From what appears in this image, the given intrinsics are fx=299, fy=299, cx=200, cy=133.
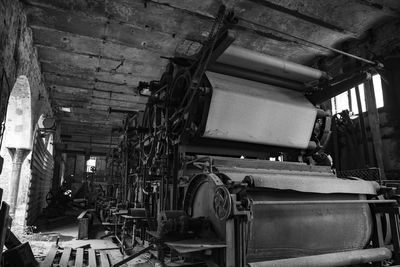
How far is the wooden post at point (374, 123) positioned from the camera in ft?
17.1

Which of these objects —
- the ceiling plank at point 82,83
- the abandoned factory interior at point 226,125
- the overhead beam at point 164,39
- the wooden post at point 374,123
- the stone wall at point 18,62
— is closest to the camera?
the abandoned factory interior at point 226,125

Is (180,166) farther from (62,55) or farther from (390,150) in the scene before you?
(62,55)

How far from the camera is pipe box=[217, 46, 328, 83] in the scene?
3.45 metres

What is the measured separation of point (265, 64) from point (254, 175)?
1526 mm

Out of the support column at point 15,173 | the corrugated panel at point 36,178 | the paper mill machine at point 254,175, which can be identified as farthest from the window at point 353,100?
the corrugated panel at point 36,178

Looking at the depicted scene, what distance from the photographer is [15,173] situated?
23.6 ft

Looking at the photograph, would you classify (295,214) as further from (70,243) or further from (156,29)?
(70,243)

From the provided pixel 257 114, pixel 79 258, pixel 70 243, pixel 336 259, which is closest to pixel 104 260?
pixel 79 258

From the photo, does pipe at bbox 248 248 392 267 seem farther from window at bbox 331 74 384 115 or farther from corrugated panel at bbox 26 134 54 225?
corrugated panel at bbox 26 134 54 225

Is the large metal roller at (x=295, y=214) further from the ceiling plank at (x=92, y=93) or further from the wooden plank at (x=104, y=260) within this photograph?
the ceiling plank at (x=92, y=93)

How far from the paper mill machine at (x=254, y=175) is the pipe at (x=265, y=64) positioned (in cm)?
1

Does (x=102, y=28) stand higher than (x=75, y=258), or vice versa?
(x=102, y=28)

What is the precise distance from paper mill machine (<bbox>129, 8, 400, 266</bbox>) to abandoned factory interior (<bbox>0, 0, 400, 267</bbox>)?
0.02m

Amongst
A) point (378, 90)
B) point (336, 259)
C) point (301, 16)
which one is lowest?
point (336, 259)
